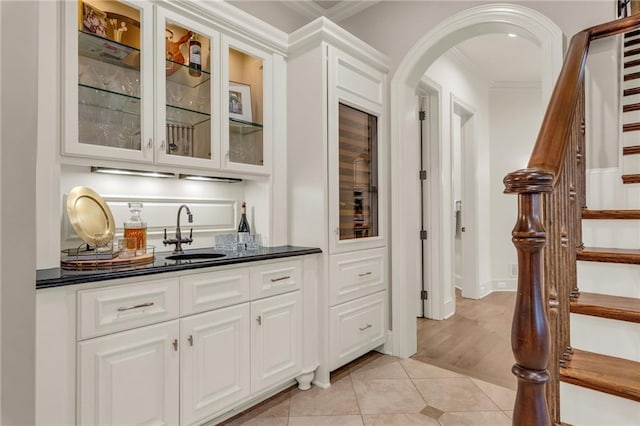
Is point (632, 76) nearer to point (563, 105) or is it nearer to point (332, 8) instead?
point (563, 105)

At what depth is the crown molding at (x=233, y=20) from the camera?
199 cm

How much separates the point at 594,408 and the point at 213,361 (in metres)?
1.61

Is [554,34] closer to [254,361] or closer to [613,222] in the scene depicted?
[613,222]

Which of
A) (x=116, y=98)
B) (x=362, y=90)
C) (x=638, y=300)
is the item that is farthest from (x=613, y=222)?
(x=116, y=98)

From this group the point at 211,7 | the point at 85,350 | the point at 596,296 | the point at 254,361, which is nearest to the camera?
the point at 85,350

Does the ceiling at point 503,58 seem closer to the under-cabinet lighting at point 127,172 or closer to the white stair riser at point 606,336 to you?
the white stair riser at point 606,336

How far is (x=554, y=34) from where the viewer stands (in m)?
2.09

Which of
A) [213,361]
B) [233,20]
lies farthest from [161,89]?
[213,361]

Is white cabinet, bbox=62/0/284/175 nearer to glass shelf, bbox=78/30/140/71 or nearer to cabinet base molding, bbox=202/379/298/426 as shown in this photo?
glass shelf, bbox=78/30/140/71

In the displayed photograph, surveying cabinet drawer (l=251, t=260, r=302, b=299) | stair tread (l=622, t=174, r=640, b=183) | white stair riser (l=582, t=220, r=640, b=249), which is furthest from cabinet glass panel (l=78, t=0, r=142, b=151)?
stair tread (l=622, t=174, r=640, b=183)

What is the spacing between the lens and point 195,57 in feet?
6.97

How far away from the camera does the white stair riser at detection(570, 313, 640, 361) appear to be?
130 centimetres

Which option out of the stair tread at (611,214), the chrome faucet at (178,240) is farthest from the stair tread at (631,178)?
the chrome faucet at (178,240)

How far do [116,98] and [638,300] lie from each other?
263 cm
